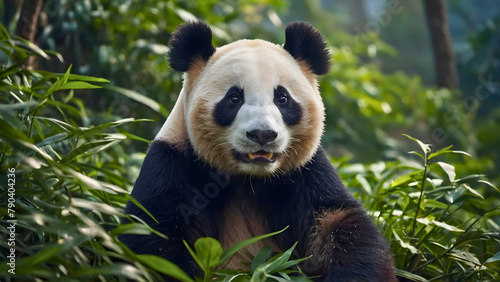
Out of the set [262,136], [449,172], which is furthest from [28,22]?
[449,172]

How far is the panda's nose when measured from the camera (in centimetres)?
222

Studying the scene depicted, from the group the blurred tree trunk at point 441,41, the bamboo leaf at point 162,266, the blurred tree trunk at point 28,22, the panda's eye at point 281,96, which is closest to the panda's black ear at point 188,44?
the panda's eye at point 281,96

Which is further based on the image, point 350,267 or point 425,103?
point 425,103

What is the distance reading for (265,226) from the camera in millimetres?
2555

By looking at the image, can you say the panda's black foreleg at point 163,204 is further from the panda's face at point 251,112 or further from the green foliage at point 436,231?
the green foliage at point 436,231

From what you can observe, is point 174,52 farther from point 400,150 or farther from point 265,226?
point 400,150

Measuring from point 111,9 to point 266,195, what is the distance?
3021mm

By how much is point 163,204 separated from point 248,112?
0.54 meters

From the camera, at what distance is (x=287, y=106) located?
8.13 ft

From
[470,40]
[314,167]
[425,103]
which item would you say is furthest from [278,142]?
[470,40]

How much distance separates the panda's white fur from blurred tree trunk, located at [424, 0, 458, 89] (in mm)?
4308

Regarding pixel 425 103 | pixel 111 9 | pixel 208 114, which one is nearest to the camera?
pixel 208 114

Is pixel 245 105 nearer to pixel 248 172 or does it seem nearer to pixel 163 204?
pixel 248 172

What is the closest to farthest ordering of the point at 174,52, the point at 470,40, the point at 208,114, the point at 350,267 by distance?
the point at 350,267 → the point at 208,114 → the point at 174,52 → the point at 470,40
